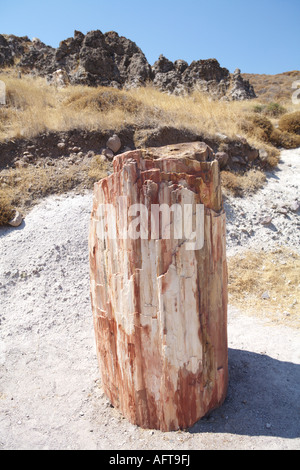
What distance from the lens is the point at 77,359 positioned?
359cm

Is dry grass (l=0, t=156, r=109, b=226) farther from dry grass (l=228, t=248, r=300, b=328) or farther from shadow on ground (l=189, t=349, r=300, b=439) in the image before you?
shadow on ground (l=189, t=349, r=300, b=439)

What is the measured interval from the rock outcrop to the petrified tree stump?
34.7ft

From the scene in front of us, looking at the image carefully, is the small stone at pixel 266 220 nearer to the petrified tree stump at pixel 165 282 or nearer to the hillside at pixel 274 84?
the petrified tree stump at pixel 165 282

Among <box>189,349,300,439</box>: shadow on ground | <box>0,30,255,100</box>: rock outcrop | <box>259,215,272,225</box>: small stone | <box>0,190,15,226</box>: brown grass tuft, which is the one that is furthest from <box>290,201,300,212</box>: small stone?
<box>0,30,255,100</box>: rock outcrop

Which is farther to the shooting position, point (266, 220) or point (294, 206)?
point (294, 206)

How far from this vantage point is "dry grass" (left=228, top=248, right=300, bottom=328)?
4.45 meters

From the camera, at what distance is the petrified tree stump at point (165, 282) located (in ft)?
6.88

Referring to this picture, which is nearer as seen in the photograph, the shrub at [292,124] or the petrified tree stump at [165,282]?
the petrified tree stump at [165,282]

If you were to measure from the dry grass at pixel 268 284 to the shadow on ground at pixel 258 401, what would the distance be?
46.1 inches

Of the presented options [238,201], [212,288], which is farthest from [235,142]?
[212,288]

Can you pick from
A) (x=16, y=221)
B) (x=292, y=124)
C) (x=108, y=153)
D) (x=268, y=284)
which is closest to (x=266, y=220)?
(x=268, y=284)

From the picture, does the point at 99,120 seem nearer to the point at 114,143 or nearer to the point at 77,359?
the point at 114,143

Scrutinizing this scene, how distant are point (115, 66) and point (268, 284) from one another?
10.9m

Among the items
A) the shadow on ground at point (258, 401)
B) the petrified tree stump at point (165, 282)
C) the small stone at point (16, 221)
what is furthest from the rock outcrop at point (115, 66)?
the shadow on ground at point (258, 401)
